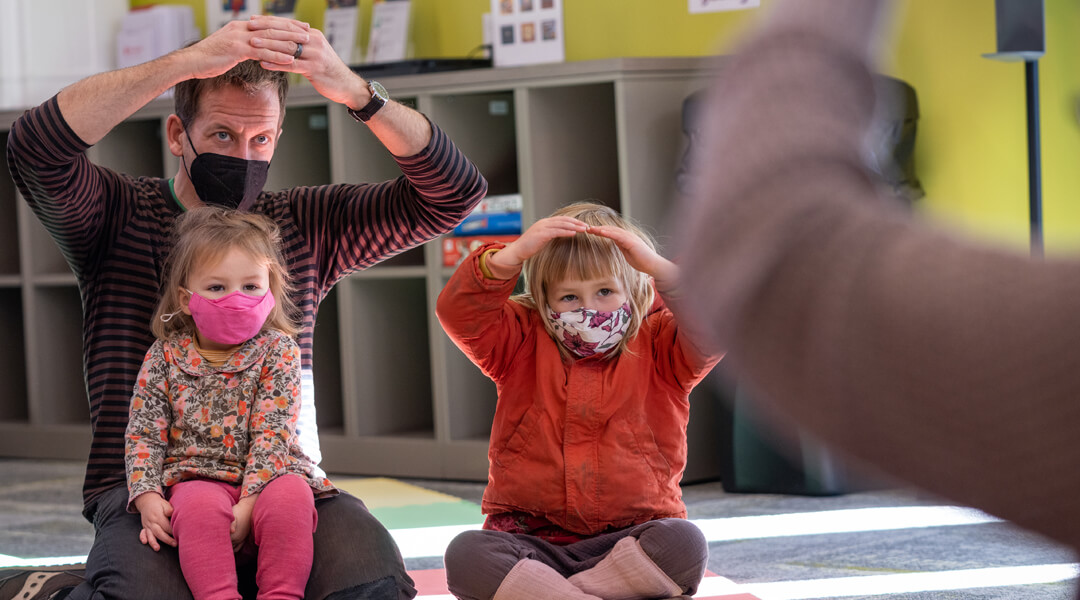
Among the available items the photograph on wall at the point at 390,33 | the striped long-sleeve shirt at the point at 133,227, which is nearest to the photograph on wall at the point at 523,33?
the photograph on wall at the point at 390,33

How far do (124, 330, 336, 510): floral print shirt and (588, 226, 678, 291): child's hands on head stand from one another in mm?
564

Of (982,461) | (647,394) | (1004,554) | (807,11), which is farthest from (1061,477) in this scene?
(1004,554)

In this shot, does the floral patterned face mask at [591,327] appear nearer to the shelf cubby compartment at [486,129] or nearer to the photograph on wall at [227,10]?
the shelf cubby compartment at [486,129]

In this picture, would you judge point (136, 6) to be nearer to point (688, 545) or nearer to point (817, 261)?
point (688, 545)

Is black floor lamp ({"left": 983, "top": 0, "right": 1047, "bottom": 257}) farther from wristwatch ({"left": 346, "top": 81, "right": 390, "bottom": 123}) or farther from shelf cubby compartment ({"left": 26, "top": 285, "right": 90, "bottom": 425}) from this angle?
shelf cubby compartment ({"left": 26, "top": 285, "right": 90, "bottom": 425})

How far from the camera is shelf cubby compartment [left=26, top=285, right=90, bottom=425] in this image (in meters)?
4.39

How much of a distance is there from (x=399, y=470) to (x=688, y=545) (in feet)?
7.62

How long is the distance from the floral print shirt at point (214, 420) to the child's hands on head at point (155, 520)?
0.08 ft

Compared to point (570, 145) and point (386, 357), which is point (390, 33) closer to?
point (570, 145)

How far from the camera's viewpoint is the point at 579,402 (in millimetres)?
1830

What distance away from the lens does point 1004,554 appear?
2.59m

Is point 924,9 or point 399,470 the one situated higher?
point 924,9

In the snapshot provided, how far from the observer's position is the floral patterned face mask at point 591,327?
181cm

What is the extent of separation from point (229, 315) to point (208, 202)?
228 mm
